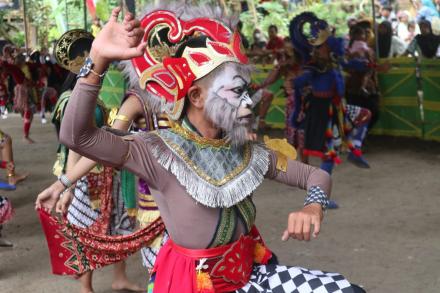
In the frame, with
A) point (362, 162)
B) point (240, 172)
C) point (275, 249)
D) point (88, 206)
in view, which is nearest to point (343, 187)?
point (362, 162)

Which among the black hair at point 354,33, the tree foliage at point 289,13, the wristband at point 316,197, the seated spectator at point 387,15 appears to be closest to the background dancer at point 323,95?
the black hair at point 354,33

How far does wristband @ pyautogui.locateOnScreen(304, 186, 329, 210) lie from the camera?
7.84ft

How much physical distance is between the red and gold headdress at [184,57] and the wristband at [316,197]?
549 millimetres

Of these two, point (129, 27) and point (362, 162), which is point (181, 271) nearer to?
point (129, 27)

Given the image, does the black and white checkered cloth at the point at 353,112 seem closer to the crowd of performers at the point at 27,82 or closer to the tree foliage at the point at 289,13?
the crowd of performers at the point at 27,82

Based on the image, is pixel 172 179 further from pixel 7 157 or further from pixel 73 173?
pixel 7 157

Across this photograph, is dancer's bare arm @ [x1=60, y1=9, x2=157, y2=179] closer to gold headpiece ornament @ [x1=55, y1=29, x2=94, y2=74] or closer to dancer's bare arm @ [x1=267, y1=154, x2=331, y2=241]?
dancer's bare arm @ [x1=267, y1=154, x2=331, y2=241]

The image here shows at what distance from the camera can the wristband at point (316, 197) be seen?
2.39 metres

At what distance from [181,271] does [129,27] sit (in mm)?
937

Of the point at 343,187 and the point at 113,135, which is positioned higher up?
the point at 113,135

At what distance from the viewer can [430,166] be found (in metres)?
8.56

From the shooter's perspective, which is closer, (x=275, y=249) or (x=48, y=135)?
(x=275, y=249)

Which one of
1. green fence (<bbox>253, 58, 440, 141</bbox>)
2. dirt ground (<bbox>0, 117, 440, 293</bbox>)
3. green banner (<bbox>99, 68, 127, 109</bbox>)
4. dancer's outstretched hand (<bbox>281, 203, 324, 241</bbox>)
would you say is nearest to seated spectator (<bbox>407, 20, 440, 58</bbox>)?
green fence (<bbox>253, 58, 440, 141</bbox>)

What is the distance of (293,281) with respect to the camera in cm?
240
